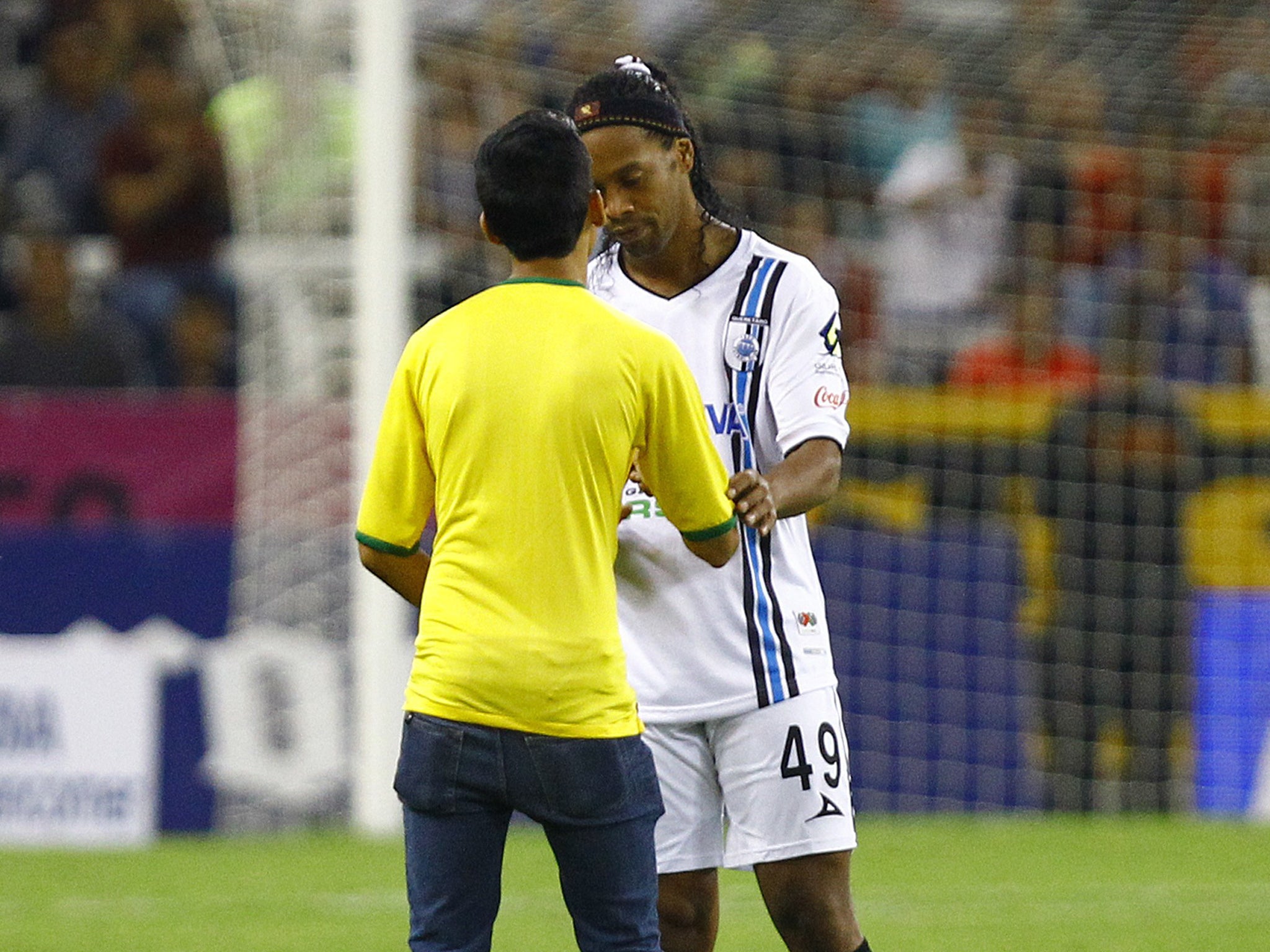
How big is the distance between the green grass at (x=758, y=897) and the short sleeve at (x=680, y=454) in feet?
9.74

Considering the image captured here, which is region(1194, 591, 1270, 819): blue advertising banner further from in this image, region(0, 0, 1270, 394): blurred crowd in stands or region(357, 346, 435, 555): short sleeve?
region(357, 346, 435, 555): short sleeve

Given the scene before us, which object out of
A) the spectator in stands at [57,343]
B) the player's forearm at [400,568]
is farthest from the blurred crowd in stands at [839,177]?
the player's forearm at [400,568]

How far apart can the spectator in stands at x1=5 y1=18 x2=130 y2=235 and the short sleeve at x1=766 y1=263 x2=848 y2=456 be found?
714cm

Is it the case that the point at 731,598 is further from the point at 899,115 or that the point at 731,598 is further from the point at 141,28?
the point at 141,28

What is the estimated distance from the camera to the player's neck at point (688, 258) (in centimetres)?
380

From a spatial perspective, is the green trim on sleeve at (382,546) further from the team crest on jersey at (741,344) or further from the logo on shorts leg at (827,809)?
the logo on shorts leg at (827,809)

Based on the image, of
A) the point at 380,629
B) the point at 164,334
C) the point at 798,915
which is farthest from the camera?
the point at 164,334

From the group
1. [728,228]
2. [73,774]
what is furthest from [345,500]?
[728,228]

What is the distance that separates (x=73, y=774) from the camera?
8.05 meters

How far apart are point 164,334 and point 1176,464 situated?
4499 millimetres

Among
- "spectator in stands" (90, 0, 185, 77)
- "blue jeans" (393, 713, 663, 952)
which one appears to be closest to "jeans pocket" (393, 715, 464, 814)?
"blue jeans" (393, 713, 663, 952)

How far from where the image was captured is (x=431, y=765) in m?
2.96

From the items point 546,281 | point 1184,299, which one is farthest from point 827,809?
point 1184,299

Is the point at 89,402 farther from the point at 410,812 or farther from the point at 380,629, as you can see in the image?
the point at 410,812
